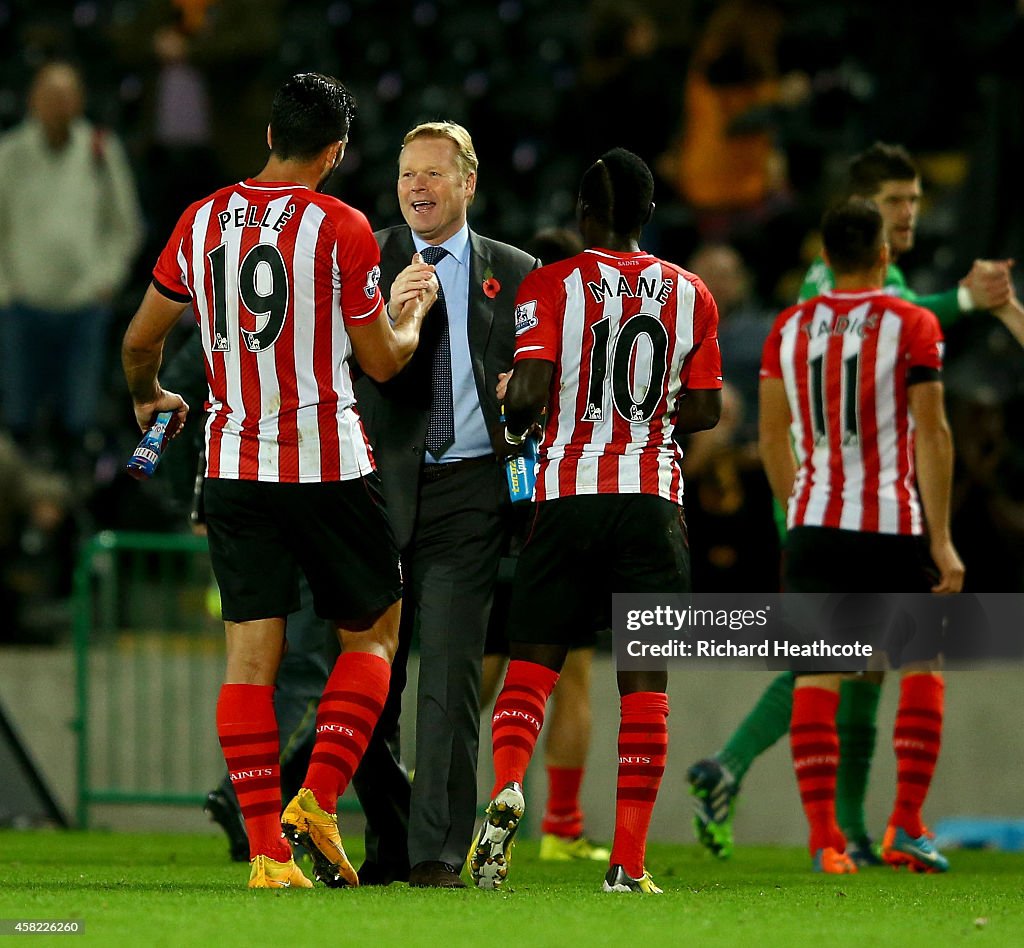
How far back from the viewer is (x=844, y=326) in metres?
6.31

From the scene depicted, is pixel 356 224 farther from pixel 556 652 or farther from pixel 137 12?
pixel 137 12

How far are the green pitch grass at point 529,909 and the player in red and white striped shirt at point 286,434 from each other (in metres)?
0.40

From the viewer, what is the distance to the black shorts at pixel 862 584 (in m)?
6.24

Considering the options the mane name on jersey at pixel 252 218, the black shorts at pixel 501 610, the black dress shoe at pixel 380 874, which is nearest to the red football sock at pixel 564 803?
the black shorts at pixel 501 610

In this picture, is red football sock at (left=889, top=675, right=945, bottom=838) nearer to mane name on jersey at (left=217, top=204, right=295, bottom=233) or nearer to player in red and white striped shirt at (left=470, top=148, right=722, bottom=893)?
player in red and white striped shirt at (left=470, top=148, right=722, bottom=893)

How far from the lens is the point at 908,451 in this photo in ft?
20.9

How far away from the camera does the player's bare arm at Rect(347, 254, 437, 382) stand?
486 centimetres

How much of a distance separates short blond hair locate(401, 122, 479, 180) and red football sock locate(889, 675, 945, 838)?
2.39m

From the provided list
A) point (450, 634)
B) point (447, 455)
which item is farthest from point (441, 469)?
point (450, 634)

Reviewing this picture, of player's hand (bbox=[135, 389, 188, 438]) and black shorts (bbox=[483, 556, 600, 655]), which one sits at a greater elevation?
player's hand (bbox=[135, 389, 188, 438])

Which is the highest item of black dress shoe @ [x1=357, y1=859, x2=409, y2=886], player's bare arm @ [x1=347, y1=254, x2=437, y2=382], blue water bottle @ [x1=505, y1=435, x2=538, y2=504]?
player's bare arm @ [x1=347, y1=254, x2=437, y2=382]

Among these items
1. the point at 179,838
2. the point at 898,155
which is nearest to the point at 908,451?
the point at 898,155

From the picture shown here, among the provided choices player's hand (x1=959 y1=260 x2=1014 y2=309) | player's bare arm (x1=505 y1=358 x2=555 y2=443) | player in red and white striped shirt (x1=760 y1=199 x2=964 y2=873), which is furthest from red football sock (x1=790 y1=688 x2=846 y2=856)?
player's bare arm (x1=505 y1=358 x2=555 y2=443)

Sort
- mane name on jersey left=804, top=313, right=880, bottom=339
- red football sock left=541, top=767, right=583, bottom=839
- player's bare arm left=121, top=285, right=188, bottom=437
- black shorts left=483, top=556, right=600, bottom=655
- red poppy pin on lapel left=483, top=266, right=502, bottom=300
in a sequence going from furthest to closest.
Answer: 1. red football sock left=541, top=767, right=583, bottom=839
2. mane name on jersey left=804, top=313, right=880, bottom=339
3. black shorts left=483, top=556, right=600, bottom=655
4. red poppy pin on lapel left=483, top=266, right=502, bottom=300
5. player's bare arm left=121, top=285, right=188, bottom=437
